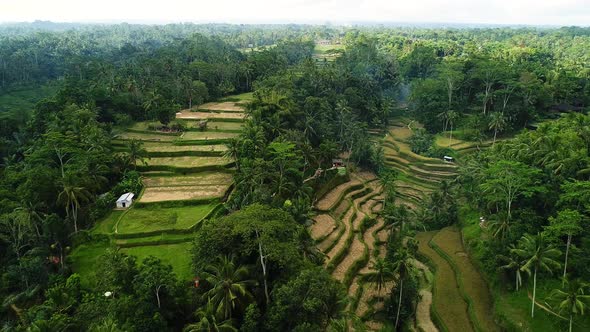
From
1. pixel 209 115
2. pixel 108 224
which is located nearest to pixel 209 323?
pixel 108 224

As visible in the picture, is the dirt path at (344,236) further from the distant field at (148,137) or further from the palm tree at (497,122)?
the palm tree at (497,122)

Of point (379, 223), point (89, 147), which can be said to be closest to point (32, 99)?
point (89, 147)

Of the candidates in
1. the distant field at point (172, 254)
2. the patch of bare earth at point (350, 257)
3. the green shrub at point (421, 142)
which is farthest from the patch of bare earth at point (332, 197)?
the green shrub at point (421, 142)

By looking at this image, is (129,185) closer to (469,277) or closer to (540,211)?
(469,277)

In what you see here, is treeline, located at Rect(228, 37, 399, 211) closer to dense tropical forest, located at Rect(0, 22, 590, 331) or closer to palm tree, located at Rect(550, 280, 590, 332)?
dense tropical forest, located at Rect(0, 22, 590, 331)

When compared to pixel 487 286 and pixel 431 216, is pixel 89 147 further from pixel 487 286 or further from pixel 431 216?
pixel 487 286
